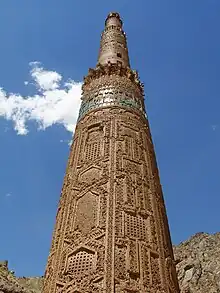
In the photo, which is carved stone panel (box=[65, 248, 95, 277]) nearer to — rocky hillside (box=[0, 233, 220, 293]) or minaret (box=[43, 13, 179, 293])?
minaret (box=[43, 13, 179, 293])

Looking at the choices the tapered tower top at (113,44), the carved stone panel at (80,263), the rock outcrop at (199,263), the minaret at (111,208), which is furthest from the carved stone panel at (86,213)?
the rock outcrop at (199,263)

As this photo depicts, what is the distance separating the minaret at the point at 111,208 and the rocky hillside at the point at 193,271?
6029 mm

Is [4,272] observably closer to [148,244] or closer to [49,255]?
[49,255]

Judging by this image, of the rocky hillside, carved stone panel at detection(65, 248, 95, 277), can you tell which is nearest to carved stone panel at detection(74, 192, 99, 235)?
carved stone panel at detection(65, 248, 95, 277)

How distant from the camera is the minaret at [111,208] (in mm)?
4742

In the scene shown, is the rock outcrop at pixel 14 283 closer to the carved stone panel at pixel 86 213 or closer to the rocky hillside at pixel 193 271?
the rocky hillside at pixel 193 271

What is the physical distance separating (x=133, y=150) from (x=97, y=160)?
719 mm

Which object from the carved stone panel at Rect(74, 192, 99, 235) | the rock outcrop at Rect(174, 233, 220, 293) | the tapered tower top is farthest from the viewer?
the rock outcrop at Rect(174, 233, 220, 293)

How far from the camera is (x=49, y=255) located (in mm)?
5645

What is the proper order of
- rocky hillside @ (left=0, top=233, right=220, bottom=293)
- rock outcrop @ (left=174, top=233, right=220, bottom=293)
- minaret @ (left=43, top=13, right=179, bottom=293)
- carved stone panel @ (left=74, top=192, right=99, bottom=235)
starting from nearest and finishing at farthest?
minaret @ (left=43, top=13, right=179, bottom=293) < carved stone panel @ (left=74, top=192, right=99, bottom=235) < rocky hillside @ (left=0, top=233, right=220, bottom=293) < rock outcrop @ (left=174, top=233, right=220, bottom=293)

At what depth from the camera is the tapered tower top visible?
9328 mm

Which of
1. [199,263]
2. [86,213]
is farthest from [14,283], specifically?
[199,263]

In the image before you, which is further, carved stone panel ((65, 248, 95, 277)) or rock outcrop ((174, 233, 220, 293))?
rock outcrop ((174, 233, 220, 293))

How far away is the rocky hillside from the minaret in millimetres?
6029
